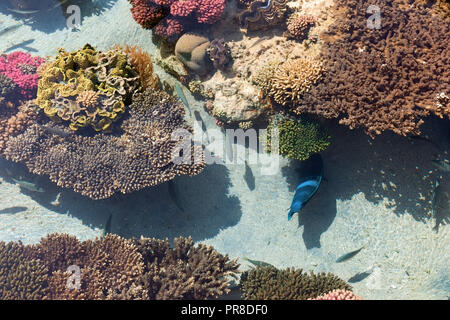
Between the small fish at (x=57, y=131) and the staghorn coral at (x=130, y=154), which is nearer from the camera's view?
the staghorn coral at (x=130, y=154)

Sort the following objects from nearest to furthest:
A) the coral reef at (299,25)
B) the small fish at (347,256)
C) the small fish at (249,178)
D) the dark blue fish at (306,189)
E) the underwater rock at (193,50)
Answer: the dark blue fish at (306,189) → the coral reef at (299,25) → the small fish at (347,256) → the underwater rock at (193,50) → the small fish at (249,178)

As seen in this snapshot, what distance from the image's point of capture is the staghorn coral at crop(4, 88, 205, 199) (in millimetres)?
5793

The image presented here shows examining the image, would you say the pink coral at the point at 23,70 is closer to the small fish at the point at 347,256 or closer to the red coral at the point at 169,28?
the red coral at the point at 169,28

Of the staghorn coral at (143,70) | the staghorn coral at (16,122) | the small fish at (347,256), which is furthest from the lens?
the staghorn coral at (16,122)

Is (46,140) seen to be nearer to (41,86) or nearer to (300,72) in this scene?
(41,86)

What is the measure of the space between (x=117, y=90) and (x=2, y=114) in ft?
9.48

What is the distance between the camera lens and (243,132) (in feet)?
21.4

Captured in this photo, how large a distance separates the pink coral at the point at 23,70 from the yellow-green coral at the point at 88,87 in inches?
38.6

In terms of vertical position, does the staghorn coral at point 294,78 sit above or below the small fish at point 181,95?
above

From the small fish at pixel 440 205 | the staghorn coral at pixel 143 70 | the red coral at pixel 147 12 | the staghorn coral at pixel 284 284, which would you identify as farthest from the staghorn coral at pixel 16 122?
the small fish at pixel 440 205

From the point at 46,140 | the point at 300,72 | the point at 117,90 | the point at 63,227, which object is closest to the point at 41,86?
the point at 46,140

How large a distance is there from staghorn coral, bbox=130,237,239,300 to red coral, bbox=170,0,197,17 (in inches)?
168

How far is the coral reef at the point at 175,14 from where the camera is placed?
5.98m

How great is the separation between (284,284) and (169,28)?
5289mm
